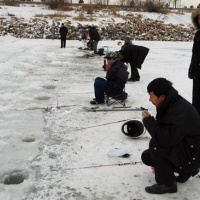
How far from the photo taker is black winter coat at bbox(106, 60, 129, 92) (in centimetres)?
588

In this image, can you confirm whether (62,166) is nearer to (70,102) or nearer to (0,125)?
(0,125)

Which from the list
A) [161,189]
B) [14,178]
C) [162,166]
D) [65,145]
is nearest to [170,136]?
[162,166]

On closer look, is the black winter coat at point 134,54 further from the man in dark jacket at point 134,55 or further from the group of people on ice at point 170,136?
the group of people on ice at point 170,136

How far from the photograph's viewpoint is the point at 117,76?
231 inches

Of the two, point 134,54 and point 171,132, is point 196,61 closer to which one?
point 171,132

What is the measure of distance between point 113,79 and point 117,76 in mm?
177

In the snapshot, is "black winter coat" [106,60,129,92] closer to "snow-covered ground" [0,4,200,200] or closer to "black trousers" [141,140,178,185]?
"snow-covered ground" [0,4,200,200]

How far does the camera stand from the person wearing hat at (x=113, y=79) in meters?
5.90

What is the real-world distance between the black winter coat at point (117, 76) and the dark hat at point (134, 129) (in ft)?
4.56

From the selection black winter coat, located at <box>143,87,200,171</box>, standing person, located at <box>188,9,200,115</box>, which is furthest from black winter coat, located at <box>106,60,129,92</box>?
black winter coat, located at <box>143,87,200,171</box>

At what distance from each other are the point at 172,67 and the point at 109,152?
7.79 metres

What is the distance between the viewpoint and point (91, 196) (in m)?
3.12

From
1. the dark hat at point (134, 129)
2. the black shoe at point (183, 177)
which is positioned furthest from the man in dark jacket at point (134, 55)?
the black shoe at point (183, 177)

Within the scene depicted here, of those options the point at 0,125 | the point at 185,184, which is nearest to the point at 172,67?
the point at 0,125
